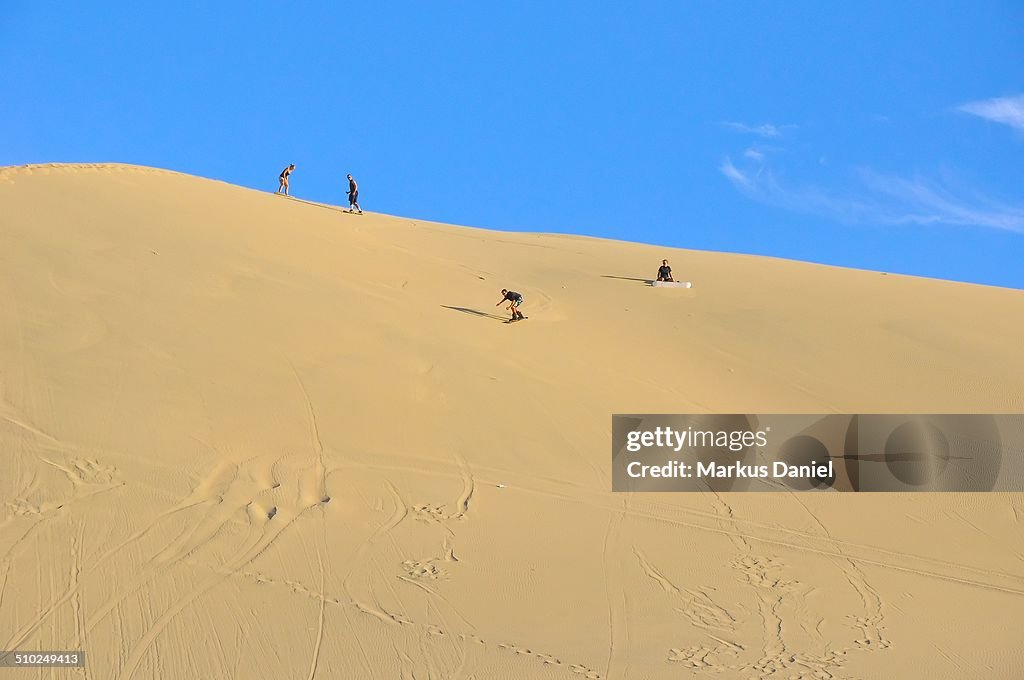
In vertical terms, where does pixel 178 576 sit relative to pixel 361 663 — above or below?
above

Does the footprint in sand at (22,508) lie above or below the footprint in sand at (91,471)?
below

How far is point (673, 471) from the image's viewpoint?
11453mm

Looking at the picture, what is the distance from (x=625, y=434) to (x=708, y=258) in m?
12.3

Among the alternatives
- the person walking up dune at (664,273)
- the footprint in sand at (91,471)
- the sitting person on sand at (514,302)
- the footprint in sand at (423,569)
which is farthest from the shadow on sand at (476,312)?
the footprint in sand at (423,569)

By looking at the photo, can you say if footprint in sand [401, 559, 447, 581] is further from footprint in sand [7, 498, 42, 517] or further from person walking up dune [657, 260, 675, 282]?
person walking up dune [657, 260, 675, 282]

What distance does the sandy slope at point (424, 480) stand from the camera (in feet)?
26.1

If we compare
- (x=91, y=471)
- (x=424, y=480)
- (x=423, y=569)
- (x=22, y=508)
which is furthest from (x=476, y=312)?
(x=22, y=508)

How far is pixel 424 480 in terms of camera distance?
10531 millimetres

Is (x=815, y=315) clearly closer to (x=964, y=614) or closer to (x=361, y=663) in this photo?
(x=964, y=614)

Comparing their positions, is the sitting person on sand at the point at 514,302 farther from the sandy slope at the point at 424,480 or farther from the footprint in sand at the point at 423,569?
the footprint in sand at the point at 423,569

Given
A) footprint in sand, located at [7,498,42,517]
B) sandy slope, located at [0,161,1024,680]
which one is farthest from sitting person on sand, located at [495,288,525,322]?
footprint in sand, located at [7,498,42,517]

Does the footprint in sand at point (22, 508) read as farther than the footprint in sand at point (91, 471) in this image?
No

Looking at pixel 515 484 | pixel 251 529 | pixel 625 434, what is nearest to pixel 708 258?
pixel 625 434

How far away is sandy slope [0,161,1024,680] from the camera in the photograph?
795 cm
